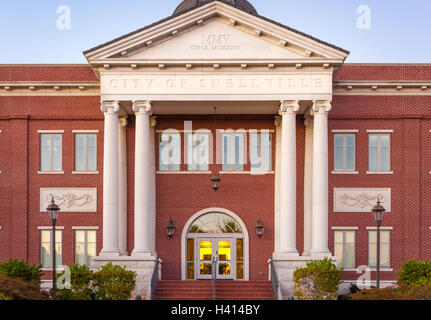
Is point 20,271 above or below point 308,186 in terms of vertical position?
below

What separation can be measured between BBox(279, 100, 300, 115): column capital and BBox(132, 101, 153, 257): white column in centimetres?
571

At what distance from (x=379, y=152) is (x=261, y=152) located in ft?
18.2

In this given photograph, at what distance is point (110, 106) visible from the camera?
2969cm

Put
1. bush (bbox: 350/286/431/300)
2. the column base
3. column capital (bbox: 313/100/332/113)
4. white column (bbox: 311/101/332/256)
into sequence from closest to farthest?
bush (bbox: 350/286/431/300), the column base, white column (bbox: 311/101/332/256), column capital (bbox: 313/100/332/113)

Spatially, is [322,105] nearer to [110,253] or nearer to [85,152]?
[110,253]

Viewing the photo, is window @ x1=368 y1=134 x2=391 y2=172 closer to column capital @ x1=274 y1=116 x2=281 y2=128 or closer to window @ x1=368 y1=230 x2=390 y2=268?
window @ x1=368 y1=230 x2=390 y2=268

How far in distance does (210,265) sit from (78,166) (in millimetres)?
7808

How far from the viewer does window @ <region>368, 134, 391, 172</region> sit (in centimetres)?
3262

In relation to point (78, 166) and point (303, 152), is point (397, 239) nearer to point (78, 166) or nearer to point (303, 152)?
point (303, 152)

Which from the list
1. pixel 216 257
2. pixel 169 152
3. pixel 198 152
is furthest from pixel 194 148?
pixel 216 257

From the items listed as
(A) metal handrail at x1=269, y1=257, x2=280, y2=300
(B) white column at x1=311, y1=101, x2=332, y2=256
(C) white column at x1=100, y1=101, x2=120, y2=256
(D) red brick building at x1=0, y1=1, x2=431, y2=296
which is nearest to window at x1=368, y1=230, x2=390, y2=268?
(D) red brick building at x1=0, y1=1, x2=431, y2=296

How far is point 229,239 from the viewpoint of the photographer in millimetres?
33000

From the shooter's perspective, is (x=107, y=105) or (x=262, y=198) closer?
(x=107, y=105)
